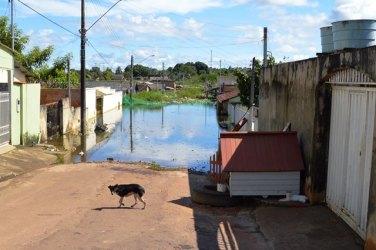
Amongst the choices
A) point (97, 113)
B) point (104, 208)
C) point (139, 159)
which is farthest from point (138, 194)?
point (97, 113)

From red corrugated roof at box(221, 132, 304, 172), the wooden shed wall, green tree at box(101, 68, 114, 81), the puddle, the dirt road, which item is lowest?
the puddle

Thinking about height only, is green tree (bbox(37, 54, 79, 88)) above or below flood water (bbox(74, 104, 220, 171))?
above

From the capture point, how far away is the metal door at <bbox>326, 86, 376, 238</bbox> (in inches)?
339

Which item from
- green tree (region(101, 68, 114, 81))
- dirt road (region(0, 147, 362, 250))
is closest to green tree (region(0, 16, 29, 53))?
dirt road (region(0, 147, 362, 250))

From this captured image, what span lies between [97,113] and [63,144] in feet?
82.3

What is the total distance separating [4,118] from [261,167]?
1162 centimetres

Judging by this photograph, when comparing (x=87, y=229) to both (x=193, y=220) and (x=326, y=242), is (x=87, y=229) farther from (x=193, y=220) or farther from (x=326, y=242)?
(x=326, y=242)

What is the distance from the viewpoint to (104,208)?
11609 millimetres

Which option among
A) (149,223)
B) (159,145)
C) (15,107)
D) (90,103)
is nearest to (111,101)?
(90,103)

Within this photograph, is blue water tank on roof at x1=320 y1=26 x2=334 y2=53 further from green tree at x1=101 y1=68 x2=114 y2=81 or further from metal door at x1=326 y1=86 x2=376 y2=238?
green tree at x1=101 y1=68 x2=114 y2=81

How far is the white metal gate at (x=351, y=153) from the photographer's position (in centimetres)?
860

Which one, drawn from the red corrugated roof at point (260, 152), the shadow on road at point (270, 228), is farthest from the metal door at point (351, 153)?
the red corrugated roof at point (260, 152)

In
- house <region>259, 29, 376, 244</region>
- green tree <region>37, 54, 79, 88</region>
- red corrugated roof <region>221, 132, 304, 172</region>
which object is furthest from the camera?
green tree <region>37, 54, 79, 88</region>

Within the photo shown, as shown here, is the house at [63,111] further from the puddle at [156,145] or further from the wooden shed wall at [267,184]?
the wooden shed wall at [267,184]
